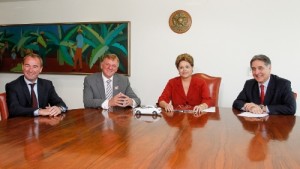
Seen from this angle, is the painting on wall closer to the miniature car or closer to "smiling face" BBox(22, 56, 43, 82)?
"smiling face" BBox(22, 56, 43, 82)

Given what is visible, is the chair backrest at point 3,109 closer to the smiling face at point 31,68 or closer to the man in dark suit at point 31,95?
the man in dark suit at point 31,95

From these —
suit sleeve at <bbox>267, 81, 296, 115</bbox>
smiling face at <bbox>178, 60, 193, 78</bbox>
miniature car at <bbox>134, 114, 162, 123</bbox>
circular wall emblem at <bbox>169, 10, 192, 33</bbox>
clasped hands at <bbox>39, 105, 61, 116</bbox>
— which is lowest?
miniature car at <bbox>134, 114, 162, 123</bbox>

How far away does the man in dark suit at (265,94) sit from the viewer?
2387 mm

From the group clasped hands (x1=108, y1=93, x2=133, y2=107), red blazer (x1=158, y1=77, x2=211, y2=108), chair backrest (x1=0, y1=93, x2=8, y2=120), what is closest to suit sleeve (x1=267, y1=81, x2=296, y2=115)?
red blazer (x1=158, y1=77, x2=211, y2=108)

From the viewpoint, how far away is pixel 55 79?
14.8ft

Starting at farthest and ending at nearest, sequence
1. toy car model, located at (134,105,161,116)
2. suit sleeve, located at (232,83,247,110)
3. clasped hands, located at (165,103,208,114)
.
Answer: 1. suit sleeve, located at (232,83,247,110)
2. clasped hands, located at (165,103,208,114)
3. toy car model, located at (134,105,161,116)

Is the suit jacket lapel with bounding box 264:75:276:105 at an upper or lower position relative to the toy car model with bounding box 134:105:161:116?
upper

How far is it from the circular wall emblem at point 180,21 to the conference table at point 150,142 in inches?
75.3

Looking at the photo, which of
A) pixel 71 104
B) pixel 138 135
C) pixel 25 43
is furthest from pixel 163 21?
pixel 138 135

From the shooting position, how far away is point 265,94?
8.46 feet

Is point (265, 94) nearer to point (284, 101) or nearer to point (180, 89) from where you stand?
point (284, 101)

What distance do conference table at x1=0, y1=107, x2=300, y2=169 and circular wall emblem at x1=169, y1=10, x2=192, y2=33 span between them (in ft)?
6.27

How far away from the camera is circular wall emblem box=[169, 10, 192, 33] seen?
385cm

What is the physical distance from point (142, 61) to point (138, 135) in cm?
253
